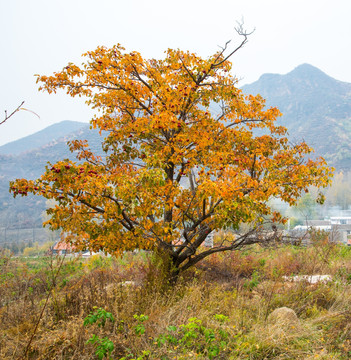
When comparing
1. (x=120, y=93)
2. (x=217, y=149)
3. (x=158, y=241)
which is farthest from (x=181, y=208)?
(x=120, y=93)

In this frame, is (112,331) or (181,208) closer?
(112,331)

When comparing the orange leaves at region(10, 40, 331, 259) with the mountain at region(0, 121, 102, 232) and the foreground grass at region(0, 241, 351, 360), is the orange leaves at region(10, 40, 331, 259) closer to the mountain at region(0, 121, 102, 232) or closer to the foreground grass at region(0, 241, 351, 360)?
the foreground grass at region(0, 241, 351, 360)

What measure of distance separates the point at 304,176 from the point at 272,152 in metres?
1.55

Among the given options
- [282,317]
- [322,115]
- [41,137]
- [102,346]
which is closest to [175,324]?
[102,346]

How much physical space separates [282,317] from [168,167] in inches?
111

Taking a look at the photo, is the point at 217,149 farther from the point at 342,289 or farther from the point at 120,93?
the point at 342,289

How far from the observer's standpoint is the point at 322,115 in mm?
152000

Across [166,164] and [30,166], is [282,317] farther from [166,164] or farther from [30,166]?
[30,166]

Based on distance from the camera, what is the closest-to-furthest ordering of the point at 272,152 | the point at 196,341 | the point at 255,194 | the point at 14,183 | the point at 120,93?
the point at 196,341, the point at 14,183, the point at 255,194, the point at 120,93, the point at 272,152

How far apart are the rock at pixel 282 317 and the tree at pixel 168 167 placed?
1204 millimetres

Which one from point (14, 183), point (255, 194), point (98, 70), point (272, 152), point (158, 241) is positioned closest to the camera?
point (14, 183)

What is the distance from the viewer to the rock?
434cm

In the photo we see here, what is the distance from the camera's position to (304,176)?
18.8 ft

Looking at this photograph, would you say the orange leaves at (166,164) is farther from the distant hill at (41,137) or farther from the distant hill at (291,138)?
the distant hill at (41,137)
